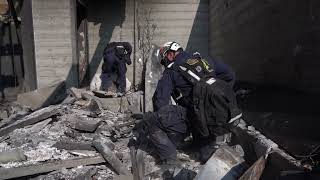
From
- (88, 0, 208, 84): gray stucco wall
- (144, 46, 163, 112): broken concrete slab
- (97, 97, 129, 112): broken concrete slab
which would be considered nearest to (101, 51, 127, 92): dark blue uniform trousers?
(144, 46, 163, 112): broken concrete slab

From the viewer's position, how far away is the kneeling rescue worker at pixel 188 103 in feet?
15.0

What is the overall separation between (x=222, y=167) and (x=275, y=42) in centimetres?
297

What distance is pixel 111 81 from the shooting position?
35.0 ft

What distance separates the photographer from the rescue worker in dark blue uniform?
34.6 feet

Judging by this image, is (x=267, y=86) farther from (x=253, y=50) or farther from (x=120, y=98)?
(x=120, y=98)

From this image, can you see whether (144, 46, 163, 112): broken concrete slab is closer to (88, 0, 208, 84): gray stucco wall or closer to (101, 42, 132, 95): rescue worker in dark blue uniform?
(101, 42, 132, 95): rescue worker in dark blue uniform

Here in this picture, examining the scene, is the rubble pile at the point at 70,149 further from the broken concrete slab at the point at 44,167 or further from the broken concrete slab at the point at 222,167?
the broken concrete slab at the point at 222,167

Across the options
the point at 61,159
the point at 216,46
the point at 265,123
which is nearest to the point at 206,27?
the point at 216,46

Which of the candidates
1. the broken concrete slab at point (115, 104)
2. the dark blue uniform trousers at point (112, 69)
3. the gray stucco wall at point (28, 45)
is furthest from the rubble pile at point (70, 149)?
the gray stucco wall at point (28, 45)

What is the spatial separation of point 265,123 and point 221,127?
960mm

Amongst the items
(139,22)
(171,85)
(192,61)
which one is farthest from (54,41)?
(192,61)

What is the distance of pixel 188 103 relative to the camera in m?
4.91

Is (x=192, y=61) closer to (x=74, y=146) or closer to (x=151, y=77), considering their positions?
(x=74, y=146)

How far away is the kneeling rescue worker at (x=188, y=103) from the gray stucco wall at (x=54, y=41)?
278 inches
